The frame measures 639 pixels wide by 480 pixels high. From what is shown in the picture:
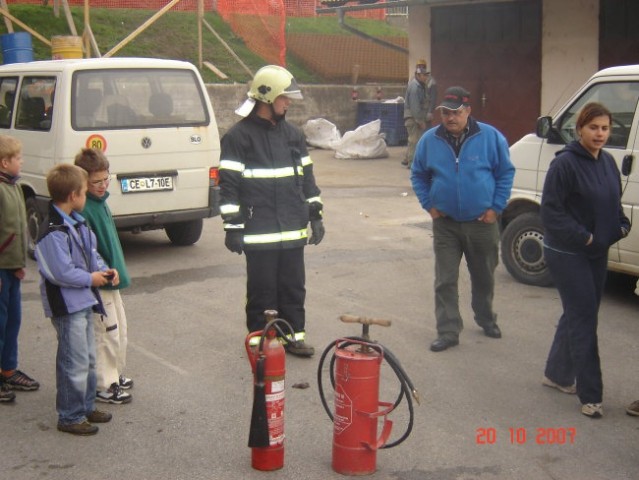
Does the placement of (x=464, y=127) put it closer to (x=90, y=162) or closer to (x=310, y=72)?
(x=90, y=162)

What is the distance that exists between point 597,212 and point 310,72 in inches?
757

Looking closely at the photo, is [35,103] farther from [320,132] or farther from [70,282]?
[320,132]

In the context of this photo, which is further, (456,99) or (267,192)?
(456,99)

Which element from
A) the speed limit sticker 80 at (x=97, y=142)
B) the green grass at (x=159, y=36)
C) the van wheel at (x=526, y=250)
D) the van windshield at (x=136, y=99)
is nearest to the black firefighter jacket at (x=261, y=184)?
the van wheel at (x=526, y=250)

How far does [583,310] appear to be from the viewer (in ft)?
17.8

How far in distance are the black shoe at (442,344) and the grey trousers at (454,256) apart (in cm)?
3

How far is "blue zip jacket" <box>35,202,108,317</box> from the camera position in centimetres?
496

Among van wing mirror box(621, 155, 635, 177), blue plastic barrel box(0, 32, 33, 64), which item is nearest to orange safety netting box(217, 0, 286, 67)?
blue plastic barrel box(0, 32, 33, 64)

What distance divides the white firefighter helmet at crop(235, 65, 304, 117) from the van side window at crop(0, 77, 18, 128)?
4.82 m

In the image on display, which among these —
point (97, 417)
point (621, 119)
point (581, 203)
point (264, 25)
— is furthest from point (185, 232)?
point (264, 25)

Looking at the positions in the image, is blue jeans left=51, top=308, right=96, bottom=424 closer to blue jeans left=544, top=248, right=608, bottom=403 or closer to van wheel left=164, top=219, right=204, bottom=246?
blue jeans left=544, top=248, right=608, bottom=403

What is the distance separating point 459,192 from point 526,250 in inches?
88.7

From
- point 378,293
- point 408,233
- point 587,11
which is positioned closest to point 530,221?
point 378,293
